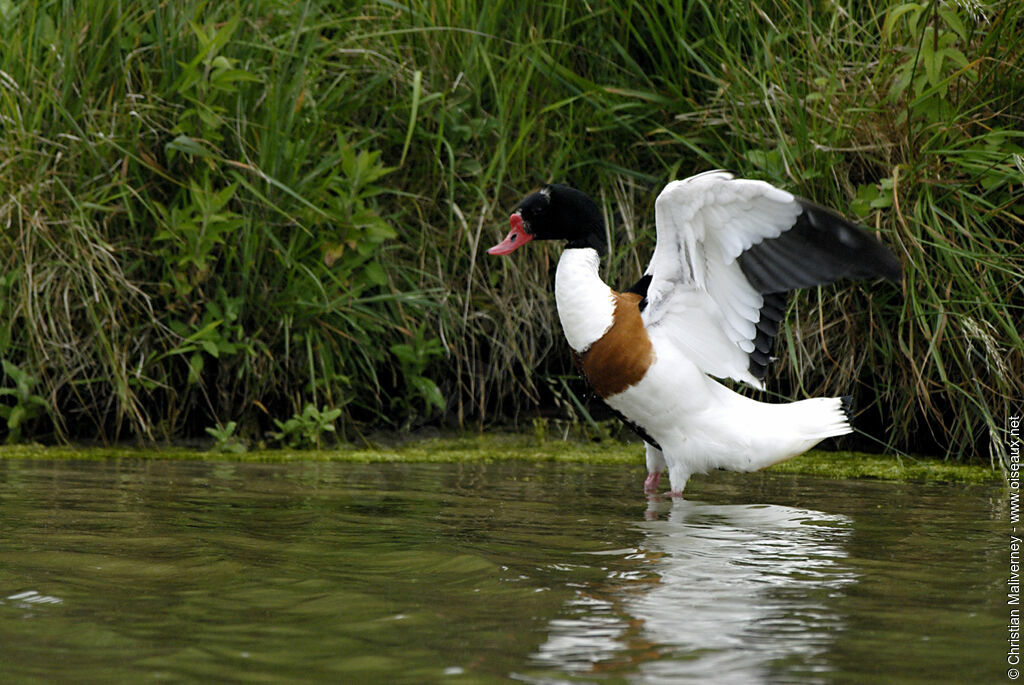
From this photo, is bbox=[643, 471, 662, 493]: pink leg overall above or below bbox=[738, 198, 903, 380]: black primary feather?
below

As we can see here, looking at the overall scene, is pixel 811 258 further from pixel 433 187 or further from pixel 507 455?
pixel 433 187

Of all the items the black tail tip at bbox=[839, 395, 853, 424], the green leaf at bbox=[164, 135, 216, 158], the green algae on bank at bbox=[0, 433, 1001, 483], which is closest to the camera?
the black tail tip at bbox=[839, 395, 853, 424]

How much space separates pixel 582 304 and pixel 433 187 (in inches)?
66.7

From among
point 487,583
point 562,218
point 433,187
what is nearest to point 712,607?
point 487,583

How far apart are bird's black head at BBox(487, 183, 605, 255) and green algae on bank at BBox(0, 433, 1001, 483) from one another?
108cm

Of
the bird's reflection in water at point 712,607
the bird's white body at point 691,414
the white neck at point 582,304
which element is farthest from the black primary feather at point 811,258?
the bird's reflection in water at point 712,607

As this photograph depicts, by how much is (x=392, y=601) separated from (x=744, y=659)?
2.58 ft

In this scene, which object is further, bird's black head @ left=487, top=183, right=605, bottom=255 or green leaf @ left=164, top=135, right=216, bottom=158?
green leaf @ left=164, top=135, right=216, bottom=158

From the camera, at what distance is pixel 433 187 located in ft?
18.8

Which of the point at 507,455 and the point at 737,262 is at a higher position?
the point at 737,262

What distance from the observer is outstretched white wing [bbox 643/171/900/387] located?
397cm

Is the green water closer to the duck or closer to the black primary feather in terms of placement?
the duck

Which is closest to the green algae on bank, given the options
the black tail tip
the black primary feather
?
the black tail tip

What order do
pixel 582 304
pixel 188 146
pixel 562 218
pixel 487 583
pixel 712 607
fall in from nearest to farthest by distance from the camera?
pixel 712 607
pixel 487 583
pixel 582 304
pixel 562 218
pixel 188 146
